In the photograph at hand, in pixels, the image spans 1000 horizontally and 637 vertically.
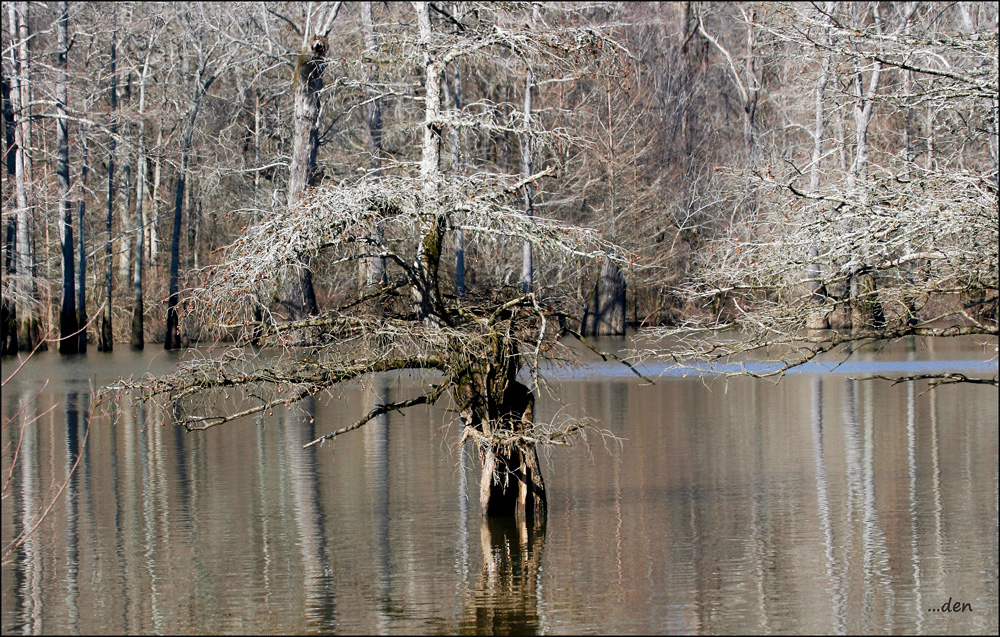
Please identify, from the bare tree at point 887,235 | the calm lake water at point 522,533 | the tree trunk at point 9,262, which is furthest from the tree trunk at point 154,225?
the bare tree at point 887,235

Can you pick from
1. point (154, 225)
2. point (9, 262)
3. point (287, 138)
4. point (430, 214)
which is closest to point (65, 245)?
point (9, 262)

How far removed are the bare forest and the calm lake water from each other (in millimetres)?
1043

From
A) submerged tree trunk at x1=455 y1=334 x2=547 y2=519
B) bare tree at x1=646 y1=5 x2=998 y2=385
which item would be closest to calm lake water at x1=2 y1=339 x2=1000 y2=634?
submerged tree trunk at x1=455 y1=334 x2=547 y2=519

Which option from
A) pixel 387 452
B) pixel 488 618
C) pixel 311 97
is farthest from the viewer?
pixel 311 97

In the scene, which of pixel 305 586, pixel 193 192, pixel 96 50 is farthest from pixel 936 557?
pixel 193 192

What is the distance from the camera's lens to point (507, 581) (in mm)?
8953

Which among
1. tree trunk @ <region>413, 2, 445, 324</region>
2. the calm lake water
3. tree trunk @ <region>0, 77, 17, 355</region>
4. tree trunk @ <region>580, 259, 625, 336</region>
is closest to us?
the calm lake water

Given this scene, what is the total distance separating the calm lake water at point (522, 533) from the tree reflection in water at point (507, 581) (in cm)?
3

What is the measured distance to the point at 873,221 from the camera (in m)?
8.67

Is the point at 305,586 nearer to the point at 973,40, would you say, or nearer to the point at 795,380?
the point at 973,40

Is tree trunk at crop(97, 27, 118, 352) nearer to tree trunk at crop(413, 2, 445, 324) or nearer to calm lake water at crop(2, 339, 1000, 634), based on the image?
calm lake water at crop(2, 339, 1000, 634)

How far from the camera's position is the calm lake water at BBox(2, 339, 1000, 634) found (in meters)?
8.12

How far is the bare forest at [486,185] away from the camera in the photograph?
9.43 m

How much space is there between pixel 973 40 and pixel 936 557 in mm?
3948
